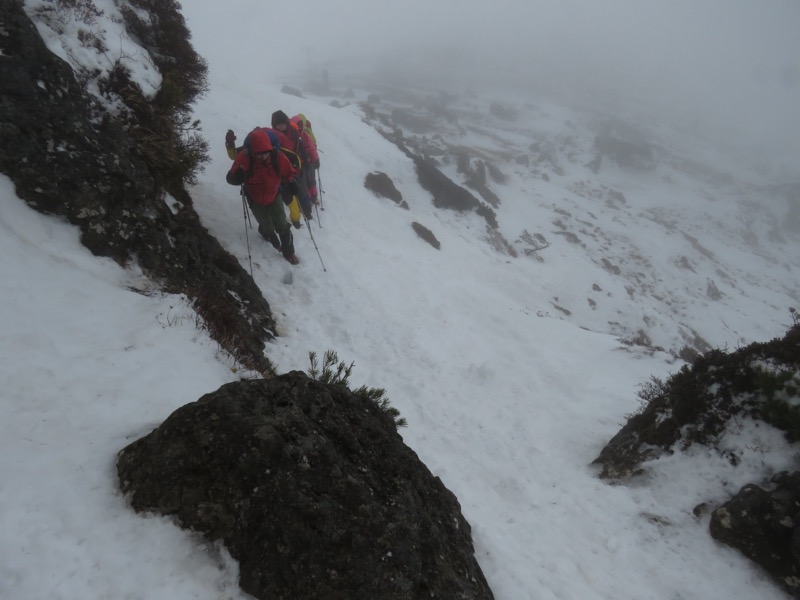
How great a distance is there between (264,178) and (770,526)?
410 inches

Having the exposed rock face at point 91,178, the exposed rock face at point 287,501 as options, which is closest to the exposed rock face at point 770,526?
the exposed rock face at point 287,501

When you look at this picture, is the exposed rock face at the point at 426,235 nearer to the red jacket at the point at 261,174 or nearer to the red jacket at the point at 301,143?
the red jacket at the point at 301,143

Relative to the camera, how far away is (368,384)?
916cm

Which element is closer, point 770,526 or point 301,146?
point 770,526

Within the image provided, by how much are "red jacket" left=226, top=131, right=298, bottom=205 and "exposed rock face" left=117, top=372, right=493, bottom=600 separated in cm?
656

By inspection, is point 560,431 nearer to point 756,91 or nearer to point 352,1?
point 756,91

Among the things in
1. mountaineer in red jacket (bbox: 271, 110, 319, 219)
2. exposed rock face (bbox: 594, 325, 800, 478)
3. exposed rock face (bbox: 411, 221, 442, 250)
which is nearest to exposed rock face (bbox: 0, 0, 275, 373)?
mountaineer in red jacket (bbox: 271, 110, 319, 219)

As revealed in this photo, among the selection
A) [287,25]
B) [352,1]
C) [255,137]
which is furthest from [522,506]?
[352,1]

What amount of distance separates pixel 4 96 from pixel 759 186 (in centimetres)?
9446

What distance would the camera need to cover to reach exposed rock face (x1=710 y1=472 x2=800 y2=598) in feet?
16.1

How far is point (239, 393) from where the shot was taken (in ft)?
12.2

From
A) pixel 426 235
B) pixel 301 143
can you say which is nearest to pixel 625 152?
pixel 426 235

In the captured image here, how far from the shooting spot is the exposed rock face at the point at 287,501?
3041 mm

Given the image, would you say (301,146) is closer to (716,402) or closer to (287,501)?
(287,501)
